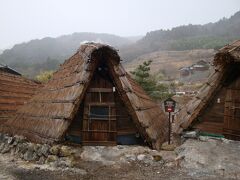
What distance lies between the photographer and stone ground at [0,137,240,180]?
10500 mm

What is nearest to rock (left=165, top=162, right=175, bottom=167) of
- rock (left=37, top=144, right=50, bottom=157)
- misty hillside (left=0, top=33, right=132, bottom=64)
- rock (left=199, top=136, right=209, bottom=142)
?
rock (left=199, top=136, right=209, bottom=142)

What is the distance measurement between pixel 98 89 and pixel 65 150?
3.75 m

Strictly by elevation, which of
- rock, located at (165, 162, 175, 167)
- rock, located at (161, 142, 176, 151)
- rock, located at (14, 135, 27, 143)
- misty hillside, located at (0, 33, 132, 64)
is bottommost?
rock, located at (165, 162, 175, 167)

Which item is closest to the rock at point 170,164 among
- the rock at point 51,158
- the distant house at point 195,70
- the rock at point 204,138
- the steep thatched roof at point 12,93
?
the rock at point 204,138

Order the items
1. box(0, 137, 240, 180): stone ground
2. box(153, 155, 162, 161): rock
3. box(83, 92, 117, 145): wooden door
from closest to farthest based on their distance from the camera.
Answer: box(0, 137, 240, 180): stone ground
box(153, 155, 162, 161): rock
box(83, 92, 117, 145): wooden door

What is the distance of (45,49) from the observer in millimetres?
125000

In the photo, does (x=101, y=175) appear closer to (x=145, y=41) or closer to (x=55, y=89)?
(x=55, y=89)

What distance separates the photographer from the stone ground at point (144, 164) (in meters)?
10.5

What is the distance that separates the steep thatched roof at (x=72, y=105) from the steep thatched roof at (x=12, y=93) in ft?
6.32

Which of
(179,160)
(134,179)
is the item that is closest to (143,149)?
(179,160)

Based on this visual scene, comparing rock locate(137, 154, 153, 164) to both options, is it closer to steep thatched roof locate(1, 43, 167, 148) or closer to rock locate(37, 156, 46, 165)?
steep thatched roof locate(1, 43, 167, 148)

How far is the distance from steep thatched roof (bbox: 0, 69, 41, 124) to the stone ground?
17.3 feet

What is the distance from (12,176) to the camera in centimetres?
1030

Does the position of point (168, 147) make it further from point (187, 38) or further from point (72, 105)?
point (187, 38)
